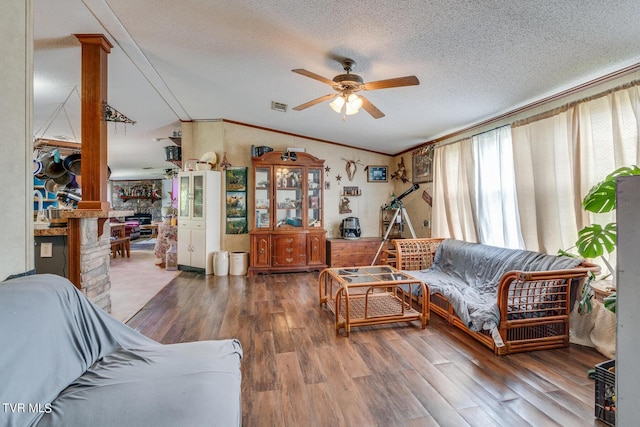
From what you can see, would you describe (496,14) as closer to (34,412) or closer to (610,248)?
(610,248)

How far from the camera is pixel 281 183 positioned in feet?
16.6

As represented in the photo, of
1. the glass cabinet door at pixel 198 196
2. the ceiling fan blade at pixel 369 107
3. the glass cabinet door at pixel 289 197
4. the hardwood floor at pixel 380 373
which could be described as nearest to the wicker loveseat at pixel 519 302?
the hardwood floor at pixel 380 373

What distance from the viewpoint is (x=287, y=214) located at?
5.12m

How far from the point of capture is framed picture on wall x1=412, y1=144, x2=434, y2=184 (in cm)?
464

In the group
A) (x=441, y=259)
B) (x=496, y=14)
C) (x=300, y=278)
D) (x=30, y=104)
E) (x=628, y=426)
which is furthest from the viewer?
(x=300, y=278)

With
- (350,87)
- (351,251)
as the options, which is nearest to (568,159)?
(350,87)

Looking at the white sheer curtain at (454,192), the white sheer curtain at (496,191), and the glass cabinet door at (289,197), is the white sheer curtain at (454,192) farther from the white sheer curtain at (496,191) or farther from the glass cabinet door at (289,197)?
the glass cabinet door at (289,197)

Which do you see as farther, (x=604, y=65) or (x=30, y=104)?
(x=604, y=65)

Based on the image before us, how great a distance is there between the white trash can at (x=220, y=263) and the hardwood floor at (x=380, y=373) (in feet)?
5.18

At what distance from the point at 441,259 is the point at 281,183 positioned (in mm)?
2847

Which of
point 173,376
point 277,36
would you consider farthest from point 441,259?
point 173,376

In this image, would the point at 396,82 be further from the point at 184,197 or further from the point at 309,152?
the point at 184,197

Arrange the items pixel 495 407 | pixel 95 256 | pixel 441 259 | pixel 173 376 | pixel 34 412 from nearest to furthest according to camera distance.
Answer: pixel 34 412
pixel 173 376
pixel 495 407
pixel 95 256
pixel 441 259

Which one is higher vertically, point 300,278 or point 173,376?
point 173,376
